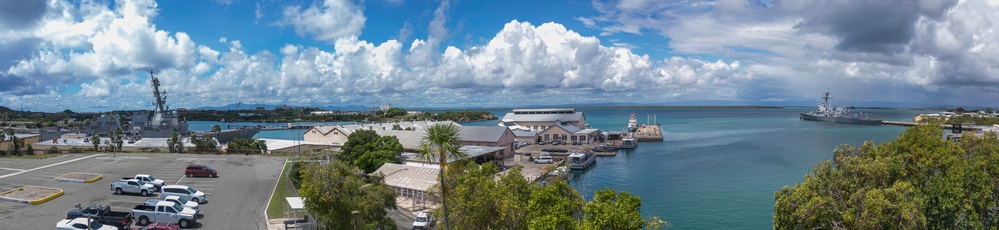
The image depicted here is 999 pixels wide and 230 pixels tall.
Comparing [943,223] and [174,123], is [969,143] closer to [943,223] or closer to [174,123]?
[943,223]

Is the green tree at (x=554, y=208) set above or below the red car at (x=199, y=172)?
above

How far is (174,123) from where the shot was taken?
68688 mm

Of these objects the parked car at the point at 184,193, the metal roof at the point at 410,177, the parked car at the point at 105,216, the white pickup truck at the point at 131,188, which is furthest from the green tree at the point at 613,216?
the white pickup truck at the point at 131,188

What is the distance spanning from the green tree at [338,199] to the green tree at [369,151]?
16703 millimetres

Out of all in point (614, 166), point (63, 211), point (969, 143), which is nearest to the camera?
point (969, 143)

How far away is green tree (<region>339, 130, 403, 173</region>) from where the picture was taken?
1377 inches

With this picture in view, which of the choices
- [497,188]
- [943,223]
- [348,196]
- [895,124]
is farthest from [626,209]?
[895,124]

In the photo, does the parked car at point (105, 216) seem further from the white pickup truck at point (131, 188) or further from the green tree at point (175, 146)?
the green tree at point (175, 146)

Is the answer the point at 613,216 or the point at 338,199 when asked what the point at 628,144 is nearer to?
the point at 338,199

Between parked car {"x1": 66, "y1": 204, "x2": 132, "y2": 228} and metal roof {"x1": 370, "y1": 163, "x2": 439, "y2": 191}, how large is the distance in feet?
39.1

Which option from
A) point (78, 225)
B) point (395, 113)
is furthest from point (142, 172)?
point (395, 113)

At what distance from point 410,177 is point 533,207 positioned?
17348 millimetres

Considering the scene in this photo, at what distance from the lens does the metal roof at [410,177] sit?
90.7ft

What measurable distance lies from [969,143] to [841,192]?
10.4m
